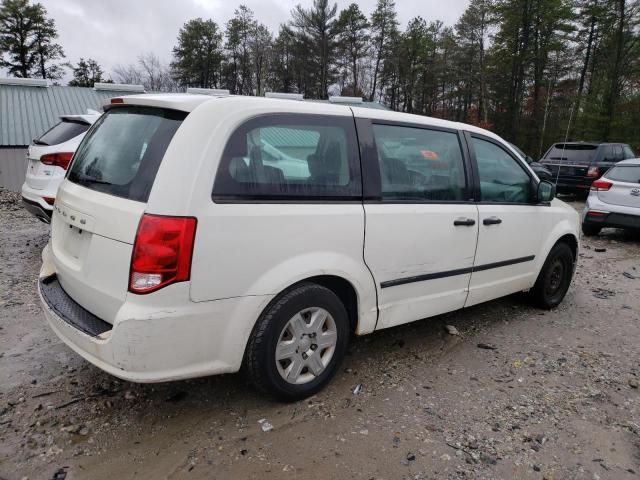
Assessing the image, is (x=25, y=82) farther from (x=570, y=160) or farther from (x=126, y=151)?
(x=126, y=151)

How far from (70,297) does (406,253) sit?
2.05 meters

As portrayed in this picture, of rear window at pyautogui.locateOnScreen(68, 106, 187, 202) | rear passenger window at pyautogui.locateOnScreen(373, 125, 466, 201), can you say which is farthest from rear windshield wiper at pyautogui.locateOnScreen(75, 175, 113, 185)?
rear passenger window at pyautogui.locateOnScreen(373, 125, 466, 201)

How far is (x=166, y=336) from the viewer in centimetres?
221

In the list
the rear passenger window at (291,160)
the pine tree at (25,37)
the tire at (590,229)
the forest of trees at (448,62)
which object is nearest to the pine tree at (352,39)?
the forest of trees at (448,62)

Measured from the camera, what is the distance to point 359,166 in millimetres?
2865

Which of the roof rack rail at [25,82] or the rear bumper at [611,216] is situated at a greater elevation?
the roof rack rail at [25,82]

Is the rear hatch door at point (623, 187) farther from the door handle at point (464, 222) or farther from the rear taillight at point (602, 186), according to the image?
the door handle at point (464, 222)

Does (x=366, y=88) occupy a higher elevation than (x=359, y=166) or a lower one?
higher

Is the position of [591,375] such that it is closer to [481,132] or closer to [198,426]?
[481,132]

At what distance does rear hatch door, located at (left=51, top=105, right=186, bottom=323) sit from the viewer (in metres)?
2.26

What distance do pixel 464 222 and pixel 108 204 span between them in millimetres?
2353

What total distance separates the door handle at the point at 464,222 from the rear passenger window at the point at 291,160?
906mm

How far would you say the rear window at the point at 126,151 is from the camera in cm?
232

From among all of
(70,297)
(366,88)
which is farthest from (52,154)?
(366,88)
